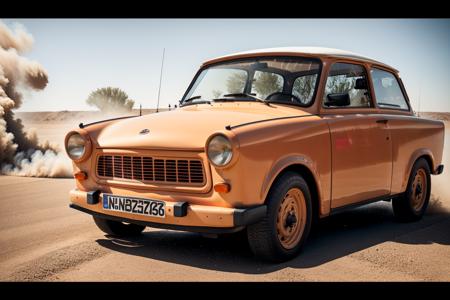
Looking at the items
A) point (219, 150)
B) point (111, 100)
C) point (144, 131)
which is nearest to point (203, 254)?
point (219, 150)

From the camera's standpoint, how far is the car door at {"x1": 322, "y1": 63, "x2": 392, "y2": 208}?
5207 millimetres

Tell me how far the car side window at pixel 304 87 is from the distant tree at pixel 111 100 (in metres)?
23.8

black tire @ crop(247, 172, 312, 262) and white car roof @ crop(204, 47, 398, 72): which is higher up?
white car roof @ crop(204, 47, 398, 72)

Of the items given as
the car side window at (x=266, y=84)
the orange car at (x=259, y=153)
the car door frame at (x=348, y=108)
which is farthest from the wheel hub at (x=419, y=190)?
the car side window at (x=266, y=84)

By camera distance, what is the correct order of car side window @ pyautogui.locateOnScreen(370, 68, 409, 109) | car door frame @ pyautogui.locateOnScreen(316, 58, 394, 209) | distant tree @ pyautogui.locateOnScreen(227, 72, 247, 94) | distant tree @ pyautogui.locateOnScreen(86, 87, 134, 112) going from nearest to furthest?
car door frame @ pyautogui.locateOnScreen(316, 58, 394, 209) < distant tree @ pyautogui.locateOnScreen(227, 72, 247, 94) < car side window @ pyautogui.locateOnScreen(370, 68, 409, 109) < distant tree @ pyautogui.locateOnScreen(86, 87, 134, 112)

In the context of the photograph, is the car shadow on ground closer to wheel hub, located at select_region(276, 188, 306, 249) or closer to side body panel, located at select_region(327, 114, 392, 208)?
wheel hub, located at select_region(276, 188, 306, 249)

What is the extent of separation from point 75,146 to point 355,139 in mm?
2786

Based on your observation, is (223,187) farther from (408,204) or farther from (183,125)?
(408,204)

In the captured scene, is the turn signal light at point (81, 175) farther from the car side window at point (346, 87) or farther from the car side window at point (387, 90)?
the car side window at point (387, 90)

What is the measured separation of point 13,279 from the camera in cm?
408

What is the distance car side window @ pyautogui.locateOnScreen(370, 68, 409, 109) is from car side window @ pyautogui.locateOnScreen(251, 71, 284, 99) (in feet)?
4.65

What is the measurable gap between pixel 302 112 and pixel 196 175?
1376 millimetres

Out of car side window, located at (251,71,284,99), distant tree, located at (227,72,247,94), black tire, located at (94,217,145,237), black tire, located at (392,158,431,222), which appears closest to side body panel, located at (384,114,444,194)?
black tire, located at (392,158,431,222)
